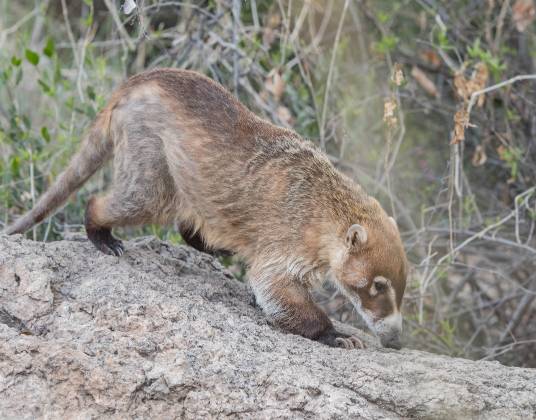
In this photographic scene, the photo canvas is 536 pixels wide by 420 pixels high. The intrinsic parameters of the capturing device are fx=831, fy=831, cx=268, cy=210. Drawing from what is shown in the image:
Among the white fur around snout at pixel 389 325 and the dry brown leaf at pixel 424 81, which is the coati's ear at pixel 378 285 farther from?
the dry brown leaf at pixel 424 81

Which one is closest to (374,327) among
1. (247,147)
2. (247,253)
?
(247,253)

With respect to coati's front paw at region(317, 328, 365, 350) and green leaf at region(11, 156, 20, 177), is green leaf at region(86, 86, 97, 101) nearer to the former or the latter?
green leaf at region(11, 156, 20, 177)

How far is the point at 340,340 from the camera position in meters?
4.94

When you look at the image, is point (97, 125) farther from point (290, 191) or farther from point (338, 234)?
point (338, 234)

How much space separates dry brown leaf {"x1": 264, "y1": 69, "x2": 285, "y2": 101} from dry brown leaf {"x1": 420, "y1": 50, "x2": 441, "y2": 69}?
2.13m

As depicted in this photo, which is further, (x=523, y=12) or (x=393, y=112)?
(x=523, y=12)

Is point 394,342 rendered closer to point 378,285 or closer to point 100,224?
point 378,285

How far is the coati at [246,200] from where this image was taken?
5.06m

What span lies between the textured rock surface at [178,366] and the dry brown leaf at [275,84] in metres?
3.14

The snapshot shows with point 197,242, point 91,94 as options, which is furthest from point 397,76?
point 91,94

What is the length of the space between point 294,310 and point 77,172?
6.41ft

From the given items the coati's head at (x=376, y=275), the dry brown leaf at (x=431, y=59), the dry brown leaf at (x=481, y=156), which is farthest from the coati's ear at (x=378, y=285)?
the dry brown leaf at (x=431, y=59)

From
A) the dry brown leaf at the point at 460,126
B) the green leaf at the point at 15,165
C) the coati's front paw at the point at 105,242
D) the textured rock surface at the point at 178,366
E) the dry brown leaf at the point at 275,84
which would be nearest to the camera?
the textured rock surface at the point at 178,366

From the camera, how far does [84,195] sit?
25.1ft
